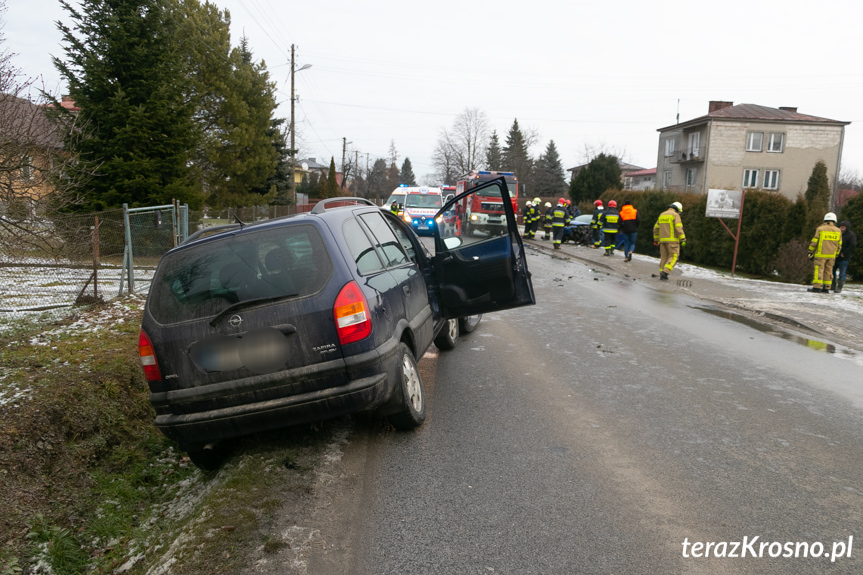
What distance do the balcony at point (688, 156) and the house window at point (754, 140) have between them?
3257mm

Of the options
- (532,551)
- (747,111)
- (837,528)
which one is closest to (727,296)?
(837,528)

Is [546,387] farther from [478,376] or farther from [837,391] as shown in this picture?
[837,391]

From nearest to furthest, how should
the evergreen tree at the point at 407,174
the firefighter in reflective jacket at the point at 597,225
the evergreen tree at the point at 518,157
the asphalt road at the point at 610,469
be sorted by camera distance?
the asphalt road at the point at 610,469
the firefighter in reflective jacket at the point at 597,225
the evergreen tree at the point at 518,157
the evergreen tree at the point at 407,174

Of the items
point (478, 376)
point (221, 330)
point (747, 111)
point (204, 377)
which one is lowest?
point (478, 376)

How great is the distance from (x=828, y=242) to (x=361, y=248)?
13183 millimetres

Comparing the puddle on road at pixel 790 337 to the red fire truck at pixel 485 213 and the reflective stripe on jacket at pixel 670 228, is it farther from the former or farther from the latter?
the red fire truck at pixel 485 213

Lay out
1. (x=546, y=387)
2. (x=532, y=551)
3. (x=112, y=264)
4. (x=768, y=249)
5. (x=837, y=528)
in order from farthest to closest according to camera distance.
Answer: (x=768, y=249), (x=112, y=264), (x=546, y=387), (x=837, y=528), (x=532, y=551)

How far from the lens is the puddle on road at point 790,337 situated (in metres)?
8.20

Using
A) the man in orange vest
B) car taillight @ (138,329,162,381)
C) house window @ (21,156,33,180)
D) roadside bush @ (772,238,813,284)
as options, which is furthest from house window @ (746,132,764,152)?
car taillight @ (138,329,162,381)

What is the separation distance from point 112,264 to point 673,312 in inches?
393

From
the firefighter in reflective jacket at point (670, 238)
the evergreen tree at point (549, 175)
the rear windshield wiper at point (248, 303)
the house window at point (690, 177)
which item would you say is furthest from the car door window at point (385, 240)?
the evergreen tree at point (549, 175)

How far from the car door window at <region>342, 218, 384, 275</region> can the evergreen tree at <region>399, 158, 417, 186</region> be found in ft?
439

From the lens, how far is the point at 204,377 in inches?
164

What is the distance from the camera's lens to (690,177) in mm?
51281
